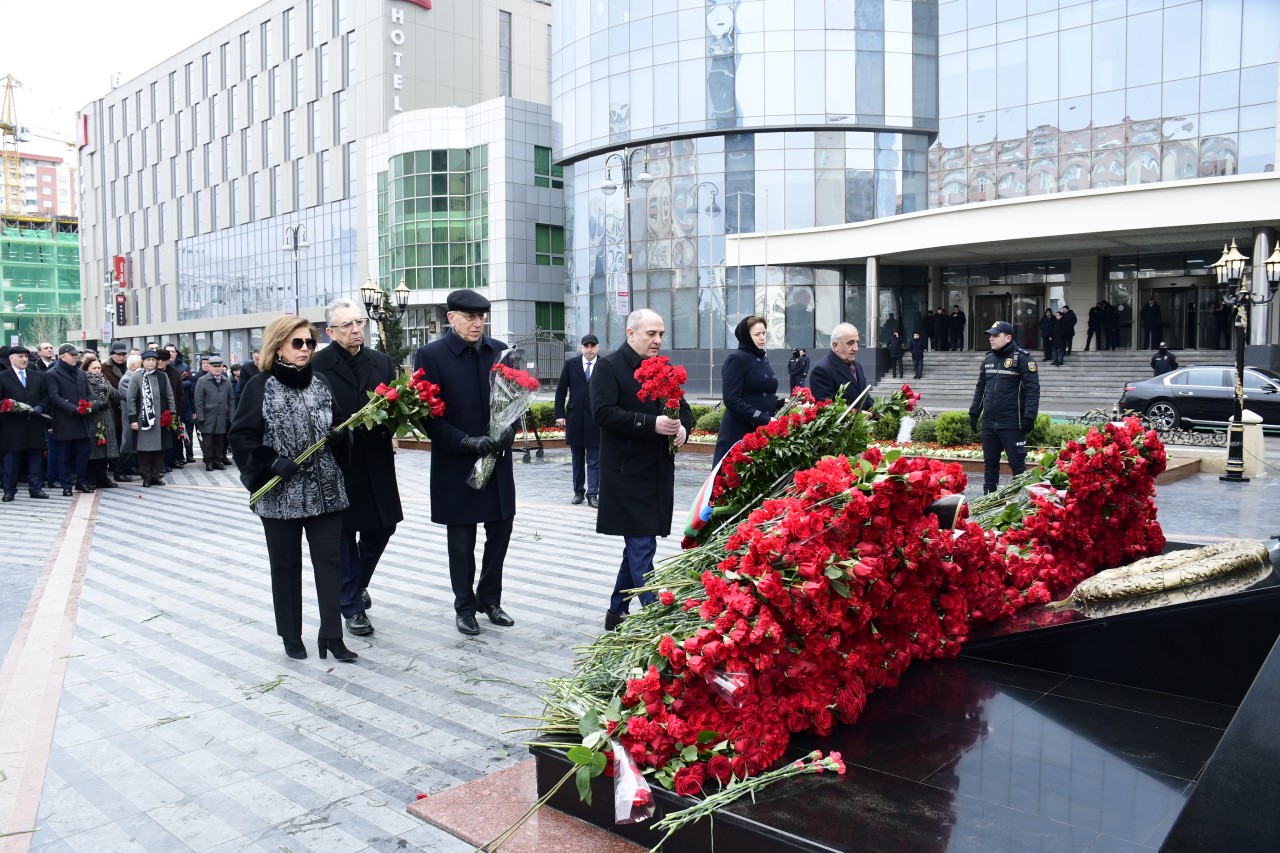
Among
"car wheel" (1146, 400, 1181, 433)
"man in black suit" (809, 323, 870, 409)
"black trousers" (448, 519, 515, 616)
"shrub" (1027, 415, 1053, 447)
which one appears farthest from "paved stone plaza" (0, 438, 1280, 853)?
"car wheel" (1146, 400, 1181, 433)

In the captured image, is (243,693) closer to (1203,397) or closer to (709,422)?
(709,422)

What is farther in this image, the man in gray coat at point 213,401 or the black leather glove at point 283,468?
the man in gray coat at point 213,401

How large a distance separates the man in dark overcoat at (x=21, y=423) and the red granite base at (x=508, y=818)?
11.4 m

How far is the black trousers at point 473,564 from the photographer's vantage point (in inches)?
237

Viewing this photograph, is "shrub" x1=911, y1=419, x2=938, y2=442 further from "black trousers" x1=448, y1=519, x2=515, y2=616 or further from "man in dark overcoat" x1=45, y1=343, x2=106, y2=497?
"man in dark overcoat" x1=45, y1=343, x2=106, y2=497

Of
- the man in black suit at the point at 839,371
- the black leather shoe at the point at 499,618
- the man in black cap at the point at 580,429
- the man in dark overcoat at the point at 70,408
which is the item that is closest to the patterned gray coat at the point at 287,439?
the black leather shoe at the point at 499,618

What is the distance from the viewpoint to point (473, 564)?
6.15 m

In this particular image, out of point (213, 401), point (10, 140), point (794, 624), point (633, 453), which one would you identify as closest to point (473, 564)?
point (633, 453)

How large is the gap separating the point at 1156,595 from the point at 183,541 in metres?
8.64

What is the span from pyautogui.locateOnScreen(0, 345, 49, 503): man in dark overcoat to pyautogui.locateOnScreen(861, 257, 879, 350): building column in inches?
1069

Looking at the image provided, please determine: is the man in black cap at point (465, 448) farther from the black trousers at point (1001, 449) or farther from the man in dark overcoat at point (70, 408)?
the man in dark overcoat at point (70, 408)

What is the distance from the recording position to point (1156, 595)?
418cm

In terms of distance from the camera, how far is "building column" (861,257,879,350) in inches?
1358

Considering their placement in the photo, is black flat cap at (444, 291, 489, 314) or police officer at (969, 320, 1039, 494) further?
Answer: police officer at (969, 320, 1039, 494)
